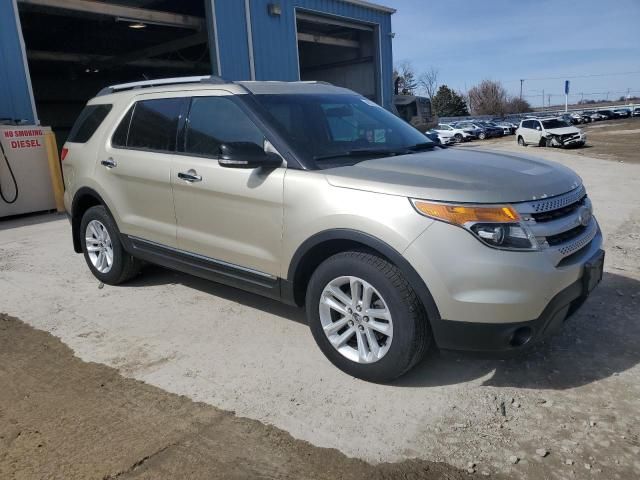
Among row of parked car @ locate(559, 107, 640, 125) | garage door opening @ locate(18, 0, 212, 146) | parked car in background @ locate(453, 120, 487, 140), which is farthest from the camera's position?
row of parked car @ locate(559, 107, 640, 125)

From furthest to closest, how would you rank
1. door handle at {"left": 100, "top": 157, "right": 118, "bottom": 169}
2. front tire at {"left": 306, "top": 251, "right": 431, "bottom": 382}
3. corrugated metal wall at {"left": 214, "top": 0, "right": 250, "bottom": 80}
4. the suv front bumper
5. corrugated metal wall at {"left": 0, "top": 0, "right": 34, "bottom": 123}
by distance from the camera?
corrugated metal wall at {"left": 214, "top": 0, "right": 250, "bottom": 80} → corrugated metal wall at {"left": 0, "top": 0, "right": 34, "bottom": 123} → door handle at {"left": 100, "top": 157, "right": 118, "bottom": 169} → front tire at {"left": 306, "top": 251, "right": 431, "bottom": 382} → the suv front bumper

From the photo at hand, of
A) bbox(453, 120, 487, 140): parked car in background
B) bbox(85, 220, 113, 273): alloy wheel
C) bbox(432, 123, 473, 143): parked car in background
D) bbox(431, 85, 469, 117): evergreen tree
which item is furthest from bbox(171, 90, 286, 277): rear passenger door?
bbox(431, 85, 469, 117): evergreen tree

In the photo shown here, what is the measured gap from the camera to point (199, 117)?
4.13 metres

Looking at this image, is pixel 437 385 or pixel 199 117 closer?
pixel 437 385

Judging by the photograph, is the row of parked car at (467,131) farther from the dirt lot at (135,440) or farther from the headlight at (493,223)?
the dirt lot at (135,440)

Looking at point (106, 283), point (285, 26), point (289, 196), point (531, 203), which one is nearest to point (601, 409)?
point (531, 203)

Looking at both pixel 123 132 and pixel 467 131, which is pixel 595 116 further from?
pixel 123 132

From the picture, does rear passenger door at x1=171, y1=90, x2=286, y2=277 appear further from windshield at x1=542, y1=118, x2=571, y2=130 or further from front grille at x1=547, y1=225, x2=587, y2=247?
windshield at x1=542, y1=118, x2=571, y2=130

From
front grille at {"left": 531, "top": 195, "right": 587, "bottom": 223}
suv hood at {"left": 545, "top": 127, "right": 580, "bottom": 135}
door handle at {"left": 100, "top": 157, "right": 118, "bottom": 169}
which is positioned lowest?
suv hood at {"left": 545, "top": 127, "right": 580, "bottom": 135}

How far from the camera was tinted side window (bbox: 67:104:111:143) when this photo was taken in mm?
5176

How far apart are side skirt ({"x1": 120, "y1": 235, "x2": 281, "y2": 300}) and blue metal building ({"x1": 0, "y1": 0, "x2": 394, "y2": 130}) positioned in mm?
7574

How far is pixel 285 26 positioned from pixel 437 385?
1403 centimetres

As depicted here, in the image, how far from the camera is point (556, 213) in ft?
10.0

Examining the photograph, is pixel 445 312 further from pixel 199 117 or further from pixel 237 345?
pixel 199 117
